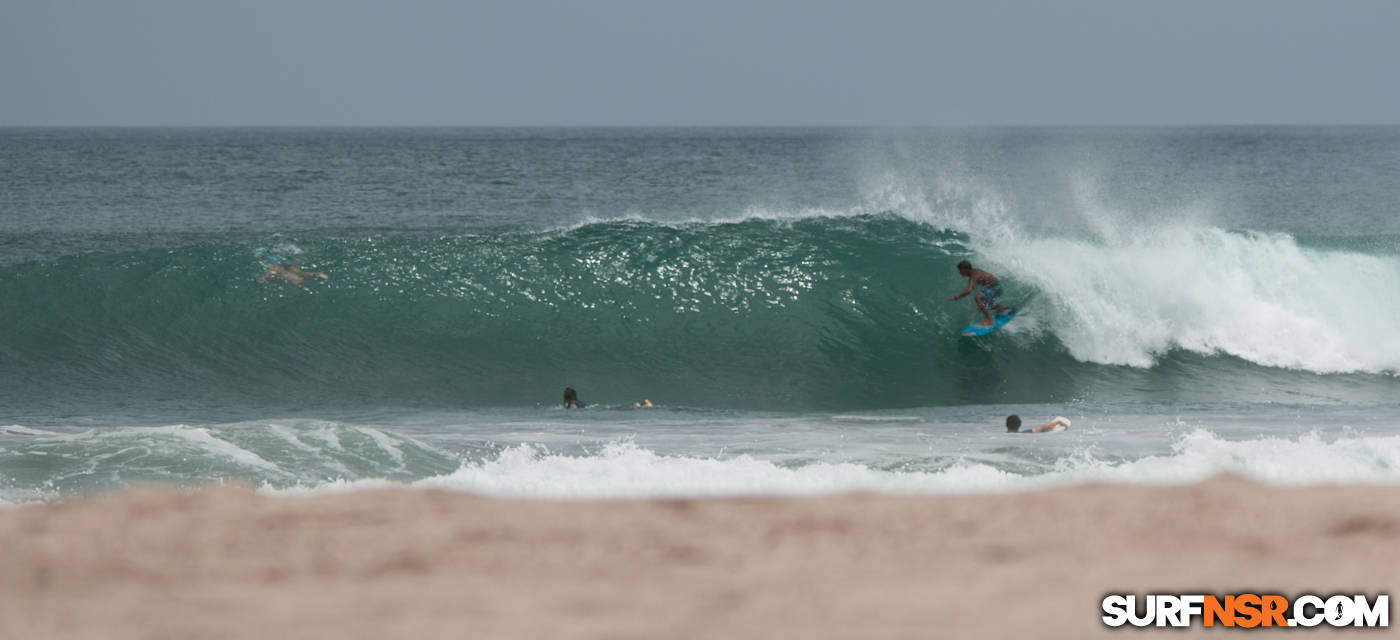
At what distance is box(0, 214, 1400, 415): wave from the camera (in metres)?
13.5

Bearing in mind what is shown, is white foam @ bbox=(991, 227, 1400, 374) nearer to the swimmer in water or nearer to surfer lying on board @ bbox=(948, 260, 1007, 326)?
surfer lying on board @ bbox=(948, 260, 1007, 326)

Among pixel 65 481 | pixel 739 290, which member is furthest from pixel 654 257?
pixel 65 481

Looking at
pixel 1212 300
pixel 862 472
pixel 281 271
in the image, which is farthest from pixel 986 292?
pixel 281 271

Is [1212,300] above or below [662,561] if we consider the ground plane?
above

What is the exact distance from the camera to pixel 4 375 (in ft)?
43.9

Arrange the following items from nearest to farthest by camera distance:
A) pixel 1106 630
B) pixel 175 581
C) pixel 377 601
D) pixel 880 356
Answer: pixel 1106 630 < pixel 377 601 < pixel 175 581 < pixel 880 356

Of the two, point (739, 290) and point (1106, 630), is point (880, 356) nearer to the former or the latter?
point (739, 290)

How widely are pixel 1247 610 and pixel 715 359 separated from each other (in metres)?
11.3

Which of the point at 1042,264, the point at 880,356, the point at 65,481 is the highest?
the point at 1042,264

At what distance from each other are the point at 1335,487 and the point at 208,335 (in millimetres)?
13137

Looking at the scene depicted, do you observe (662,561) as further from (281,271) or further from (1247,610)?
(281,271)

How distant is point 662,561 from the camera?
3709 mm

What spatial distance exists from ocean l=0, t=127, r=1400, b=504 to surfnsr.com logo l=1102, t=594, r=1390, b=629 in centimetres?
381

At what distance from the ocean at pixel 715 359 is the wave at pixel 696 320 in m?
0.04
